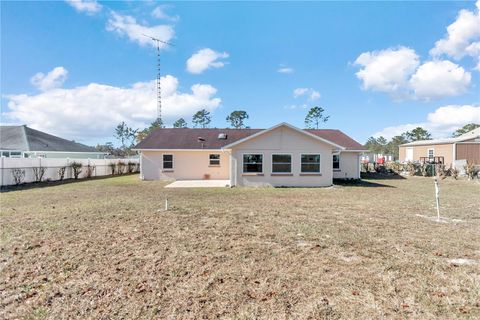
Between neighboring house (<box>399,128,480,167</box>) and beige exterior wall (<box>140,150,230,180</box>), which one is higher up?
neighboring house (<box>399,128,480,167</box>)

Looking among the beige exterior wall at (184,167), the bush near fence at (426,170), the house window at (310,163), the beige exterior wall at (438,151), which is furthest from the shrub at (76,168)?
the beige exterior wall at (438,151)

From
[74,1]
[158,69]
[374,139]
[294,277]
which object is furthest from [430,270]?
[374,139]

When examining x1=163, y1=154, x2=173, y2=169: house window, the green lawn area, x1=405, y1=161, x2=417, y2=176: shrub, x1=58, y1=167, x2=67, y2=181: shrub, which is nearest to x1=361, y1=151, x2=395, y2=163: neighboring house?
x1=405, y1=161, x2=417, y2=176: shrub

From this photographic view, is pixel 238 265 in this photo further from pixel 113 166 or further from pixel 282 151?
pixel 113 166

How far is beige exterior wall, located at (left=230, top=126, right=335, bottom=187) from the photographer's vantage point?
17.2 meters

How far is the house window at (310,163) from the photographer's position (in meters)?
17.6

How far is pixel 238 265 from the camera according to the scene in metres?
4.74

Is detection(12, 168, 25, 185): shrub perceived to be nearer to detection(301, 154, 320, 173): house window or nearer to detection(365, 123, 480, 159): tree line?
detection(301, 154, 320, 173): house window

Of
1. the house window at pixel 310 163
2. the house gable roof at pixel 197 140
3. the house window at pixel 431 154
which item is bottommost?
Answer: the house window at pixel 310 163

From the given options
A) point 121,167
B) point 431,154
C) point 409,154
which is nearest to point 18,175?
point 121,167

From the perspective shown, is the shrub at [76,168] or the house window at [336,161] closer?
the shrub at [76,168]

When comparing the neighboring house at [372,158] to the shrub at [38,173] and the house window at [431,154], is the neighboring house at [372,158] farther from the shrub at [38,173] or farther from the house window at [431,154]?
the shrub at [38,173]

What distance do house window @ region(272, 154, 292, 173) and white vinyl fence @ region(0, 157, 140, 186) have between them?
16301mm

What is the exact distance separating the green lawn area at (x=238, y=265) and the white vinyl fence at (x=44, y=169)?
10.3 meters
